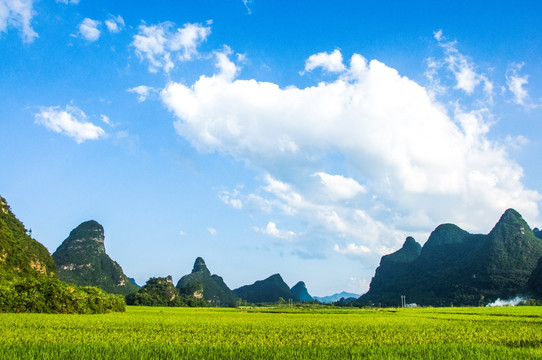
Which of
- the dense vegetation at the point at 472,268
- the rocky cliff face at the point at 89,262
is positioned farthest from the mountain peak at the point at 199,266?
the dense vegetation at the point at 472,268

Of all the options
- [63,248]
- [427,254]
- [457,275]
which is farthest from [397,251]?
[63,248]

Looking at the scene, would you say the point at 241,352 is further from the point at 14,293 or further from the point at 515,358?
the point at 14,293

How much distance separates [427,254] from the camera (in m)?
160

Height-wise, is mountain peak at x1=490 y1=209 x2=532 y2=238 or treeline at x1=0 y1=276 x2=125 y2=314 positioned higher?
mountain peak at x1=490 y1=209 x2=532 y2=238

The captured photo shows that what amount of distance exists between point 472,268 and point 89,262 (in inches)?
4632

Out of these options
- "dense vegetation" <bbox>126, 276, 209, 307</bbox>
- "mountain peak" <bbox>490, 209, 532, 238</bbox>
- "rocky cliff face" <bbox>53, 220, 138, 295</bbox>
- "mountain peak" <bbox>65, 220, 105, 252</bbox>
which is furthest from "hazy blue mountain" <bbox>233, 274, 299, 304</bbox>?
"mountain peak" <bbox>490, 209, 532, 238</bbox>

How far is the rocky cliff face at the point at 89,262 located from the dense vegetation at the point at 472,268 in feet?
285

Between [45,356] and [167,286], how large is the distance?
9036 centimetres

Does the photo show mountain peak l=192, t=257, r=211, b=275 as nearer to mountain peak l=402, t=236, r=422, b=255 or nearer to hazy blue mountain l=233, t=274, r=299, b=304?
hazy blue mountain l=233, t=274, r=299, b=304

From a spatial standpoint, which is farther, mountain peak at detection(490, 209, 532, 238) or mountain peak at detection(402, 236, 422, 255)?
mountain peak at detection(402, 236, 422, 255)

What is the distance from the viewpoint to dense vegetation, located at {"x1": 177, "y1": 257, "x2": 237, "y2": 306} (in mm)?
135750

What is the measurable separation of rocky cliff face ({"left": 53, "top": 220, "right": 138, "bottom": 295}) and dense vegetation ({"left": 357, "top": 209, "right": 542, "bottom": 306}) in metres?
86.9

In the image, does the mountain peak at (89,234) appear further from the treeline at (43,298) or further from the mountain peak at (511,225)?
the mountain peak at (511,225)

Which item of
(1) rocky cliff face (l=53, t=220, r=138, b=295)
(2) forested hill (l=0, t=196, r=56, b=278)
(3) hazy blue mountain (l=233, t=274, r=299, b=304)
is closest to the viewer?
(2) forested hill (l=0, t=196, r=56, b=278)
